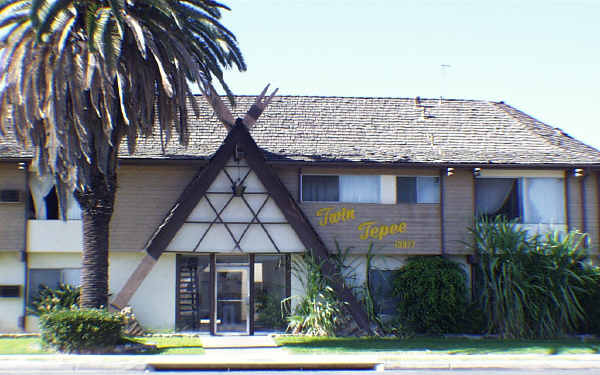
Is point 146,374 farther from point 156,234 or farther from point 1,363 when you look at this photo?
point 156,234

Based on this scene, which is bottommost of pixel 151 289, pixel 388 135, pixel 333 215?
pixel 151 289

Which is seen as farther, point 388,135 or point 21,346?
point 388,135

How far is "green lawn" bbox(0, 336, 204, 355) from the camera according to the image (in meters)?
14.9

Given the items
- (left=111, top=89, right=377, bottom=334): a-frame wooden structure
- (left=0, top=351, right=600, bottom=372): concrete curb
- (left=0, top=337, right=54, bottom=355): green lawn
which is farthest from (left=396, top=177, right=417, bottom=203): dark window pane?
(left=0, top=337, right=54, bottom=355): green lawn

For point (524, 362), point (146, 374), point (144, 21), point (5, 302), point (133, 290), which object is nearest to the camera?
point (146, 374)

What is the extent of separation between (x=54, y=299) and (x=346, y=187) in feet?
29.5

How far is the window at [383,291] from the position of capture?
18.8 meters

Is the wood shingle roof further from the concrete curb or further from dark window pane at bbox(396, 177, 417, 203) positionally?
the concrete curb

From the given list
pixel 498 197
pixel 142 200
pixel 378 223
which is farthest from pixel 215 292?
pixel 498 197

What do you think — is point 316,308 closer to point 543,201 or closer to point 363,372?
point 363,372

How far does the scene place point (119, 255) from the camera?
18656 mm

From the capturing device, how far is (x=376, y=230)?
1906cm

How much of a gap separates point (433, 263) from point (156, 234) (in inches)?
314

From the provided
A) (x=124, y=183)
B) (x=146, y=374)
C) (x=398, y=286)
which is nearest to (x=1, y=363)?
(x=146, y=374)
